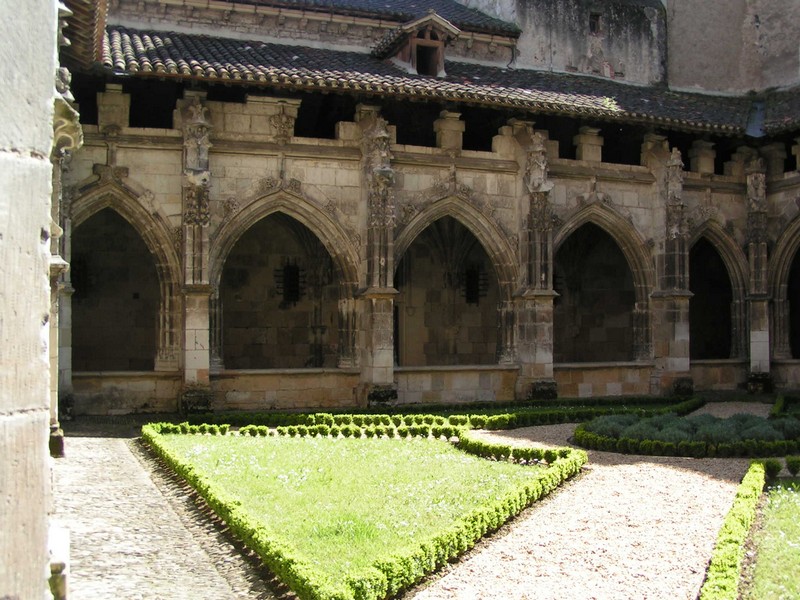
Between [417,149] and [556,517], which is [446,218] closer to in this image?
[417,149]

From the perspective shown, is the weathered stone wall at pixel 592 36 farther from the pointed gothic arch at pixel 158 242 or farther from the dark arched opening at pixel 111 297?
the pointed gothic arch at pixel 158 242

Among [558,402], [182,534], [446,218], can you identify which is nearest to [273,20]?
[446,218]

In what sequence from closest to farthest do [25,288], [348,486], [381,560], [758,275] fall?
[25,288] → [381,560] → [348,486] → [758,275]

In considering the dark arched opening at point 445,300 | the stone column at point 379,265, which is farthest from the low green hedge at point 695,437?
the dark arched opening at point 445,300

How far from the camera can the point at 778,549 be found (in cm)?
655

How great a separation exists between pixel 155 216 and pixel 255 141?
82.5 inches

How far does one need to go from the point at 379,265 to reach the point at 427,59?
14.6 ft

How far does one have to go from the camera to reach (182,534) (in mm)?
7051

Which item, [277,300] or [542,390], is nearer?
[542,390]

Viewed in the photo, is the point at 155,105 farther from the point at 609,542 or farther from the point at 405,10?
the point at 609,542

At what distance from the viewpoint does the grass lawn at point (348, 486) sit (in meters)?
6.52

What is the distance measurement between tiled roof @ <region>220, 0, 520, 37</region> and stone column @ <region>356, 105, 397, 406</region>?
3971 millimetres

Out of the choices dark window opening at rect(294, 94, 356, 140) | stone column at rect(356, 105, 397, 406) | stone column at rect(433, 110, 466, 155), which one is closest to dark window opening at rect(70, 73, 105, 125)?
dark window opening at rect(294, 94, 356, 140)

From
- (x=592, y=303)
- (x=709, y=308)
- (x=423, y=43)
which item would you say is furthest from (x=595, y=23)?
(x=709, y=308)
